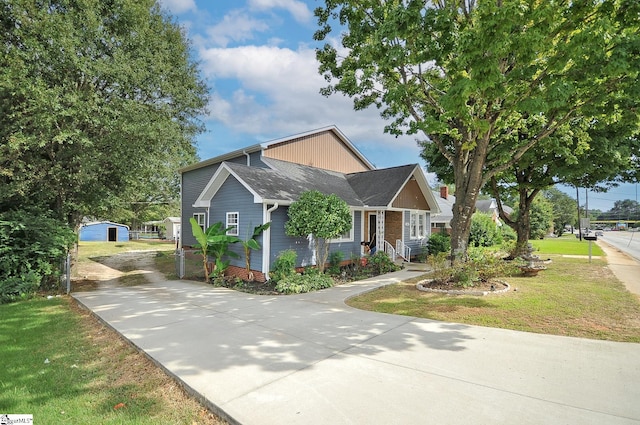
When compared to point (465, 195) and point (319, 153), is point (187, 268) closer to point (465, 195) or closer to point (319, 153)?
point (319, 153)

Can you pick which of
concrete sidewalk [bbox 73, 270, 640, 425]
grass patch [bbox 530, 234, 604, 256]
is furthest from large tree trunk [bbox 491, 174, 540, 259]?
concrete sidewalk [bbox 73, 270, 640, 425]

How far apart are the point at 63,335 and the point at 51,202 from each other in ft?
28.0

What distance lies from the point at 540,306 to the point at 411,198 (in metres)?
10.7

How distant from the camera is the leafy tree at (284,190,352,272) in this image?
1123 cm

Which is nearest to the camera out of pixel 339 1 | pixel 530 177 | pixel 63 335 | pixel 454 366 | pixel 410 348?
pixel 454 366

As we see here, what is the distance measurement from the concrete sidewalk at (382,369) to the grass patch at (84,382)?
0.25m

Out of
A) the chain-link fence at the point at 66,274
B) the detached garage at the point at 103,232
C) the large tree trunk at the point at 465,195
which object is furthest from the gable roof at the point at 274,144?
the detached garage at the point at 103,232

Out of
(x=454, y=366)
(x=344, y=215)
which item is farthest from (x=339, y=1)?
(x=454, y=366)

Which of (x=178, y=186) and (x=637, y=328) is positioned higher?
(x=178, y=186)

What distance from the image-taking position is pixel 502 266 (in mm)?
10023

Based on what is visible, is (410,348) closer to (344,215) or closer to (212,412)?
(212,412)

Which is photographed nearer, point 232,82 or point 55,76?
point 55,76

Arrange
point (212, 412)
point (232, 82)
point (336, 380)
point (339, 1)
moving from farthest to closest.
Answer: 1. point (232, 82)
2. point (339, 1)
3. point (336, 380)
4. point (212, 412)

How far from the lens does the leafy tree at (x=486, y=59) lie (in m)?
6.74
